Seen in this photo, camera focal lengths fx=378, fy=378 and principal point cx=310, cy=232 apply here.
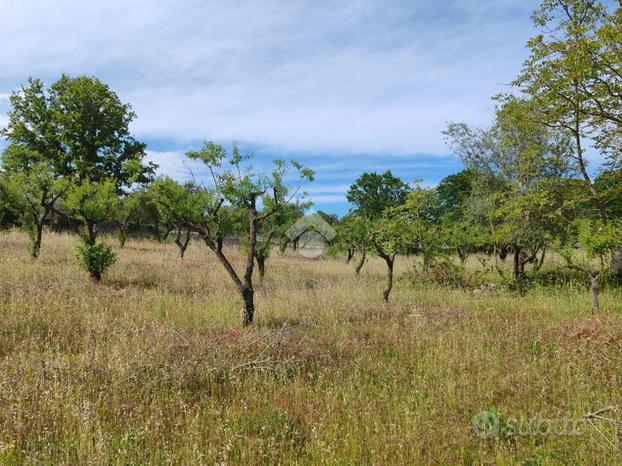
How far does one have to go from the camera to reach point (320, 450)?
3740 millimetres

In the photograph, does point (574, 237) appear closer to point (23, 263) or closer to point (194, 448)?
point (194, 448)

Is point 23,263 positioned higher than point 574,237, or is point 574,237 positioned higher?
point 574,237

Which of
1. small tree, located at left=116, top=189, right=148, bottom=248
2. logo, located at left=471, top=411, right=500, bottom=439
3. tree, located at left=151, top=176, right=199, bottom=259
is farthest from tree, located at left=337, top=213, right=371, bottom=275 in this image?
small tree, located at left=116, top=189, right=148, bottom=248

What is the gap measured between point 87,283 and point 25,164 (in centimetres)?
2766

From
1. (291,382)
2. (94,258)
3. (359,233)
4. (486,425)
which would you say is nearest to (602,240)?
(486,425)

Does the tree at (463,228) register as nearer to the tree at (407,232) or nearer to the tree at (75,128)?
the tree at (407,232)

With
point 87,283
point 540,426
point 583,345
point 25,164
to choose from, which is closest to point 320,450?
point 540,426

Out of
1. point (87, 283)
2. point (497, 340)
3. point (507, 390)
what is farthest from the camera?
point (87, 283)

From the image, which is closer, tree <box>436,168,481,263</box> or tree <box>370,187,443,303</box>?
tree <box>370,187,443,303</box>

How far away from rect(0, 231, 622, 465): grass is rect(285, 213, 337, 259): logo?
1220 inches

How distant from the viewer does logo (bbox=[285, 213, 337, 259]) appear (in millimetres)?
41013

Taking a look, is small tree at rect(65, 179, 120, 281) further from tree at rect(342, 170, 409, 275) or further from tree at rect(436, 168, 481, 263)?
tree at rect(342, 170, 409, 275)

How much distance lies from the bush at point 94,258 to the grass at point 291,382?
2985 mm

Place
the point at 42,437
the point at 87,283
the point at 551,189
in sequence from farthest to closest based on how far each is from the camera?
the point at 551,189
the point at 87,283
the point at 42,437
